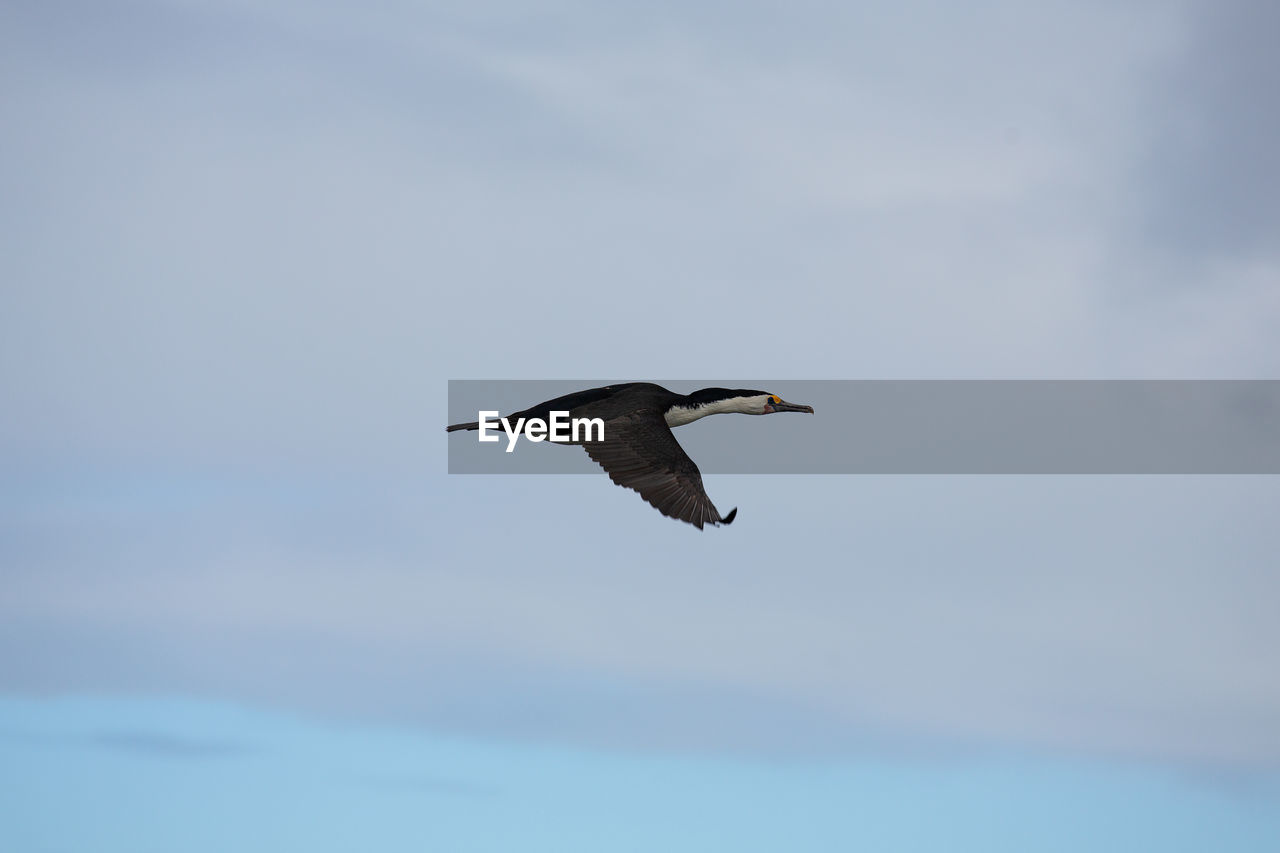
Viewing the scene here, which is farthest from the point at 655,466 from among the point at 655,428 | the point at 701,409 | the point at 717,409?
the point at 717,409

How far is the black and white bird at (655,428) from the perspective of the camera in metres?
21.0

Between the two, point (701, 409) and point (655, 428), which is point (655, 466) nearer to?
point (655, 428)

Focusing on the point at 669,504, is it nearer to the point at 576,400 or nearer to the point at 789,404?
the point at 576,400

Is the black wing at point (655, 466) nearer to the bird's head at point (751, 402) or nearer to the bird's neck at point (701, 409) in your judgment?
the bird's neck at point (701, 409)

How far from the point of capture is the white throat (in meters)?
25.1

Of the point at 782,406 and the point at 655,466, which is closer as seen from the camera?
the point at 655,466

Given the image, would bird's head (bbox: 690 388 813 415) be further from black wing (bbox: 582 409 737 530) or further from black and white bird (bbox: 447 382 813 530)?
black wing (bbox: 582 409 737 530)

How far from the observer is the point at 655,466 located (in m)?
21.7

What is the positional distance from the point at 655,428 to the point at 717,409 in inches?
145

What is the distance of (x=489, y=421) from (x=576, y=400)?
62.9 inches

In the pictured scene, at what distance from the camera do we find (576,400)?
78.6ft

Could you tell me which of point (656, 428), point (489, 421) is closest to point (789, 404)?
point (656, 428)

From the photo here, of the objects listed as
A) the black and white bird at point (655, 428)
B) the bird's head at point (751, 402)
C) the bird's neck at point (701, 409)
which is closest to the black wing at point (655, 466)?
the black and white bird at point (655, 428)

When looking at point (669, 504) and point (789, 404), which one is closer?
point (669, 504)
